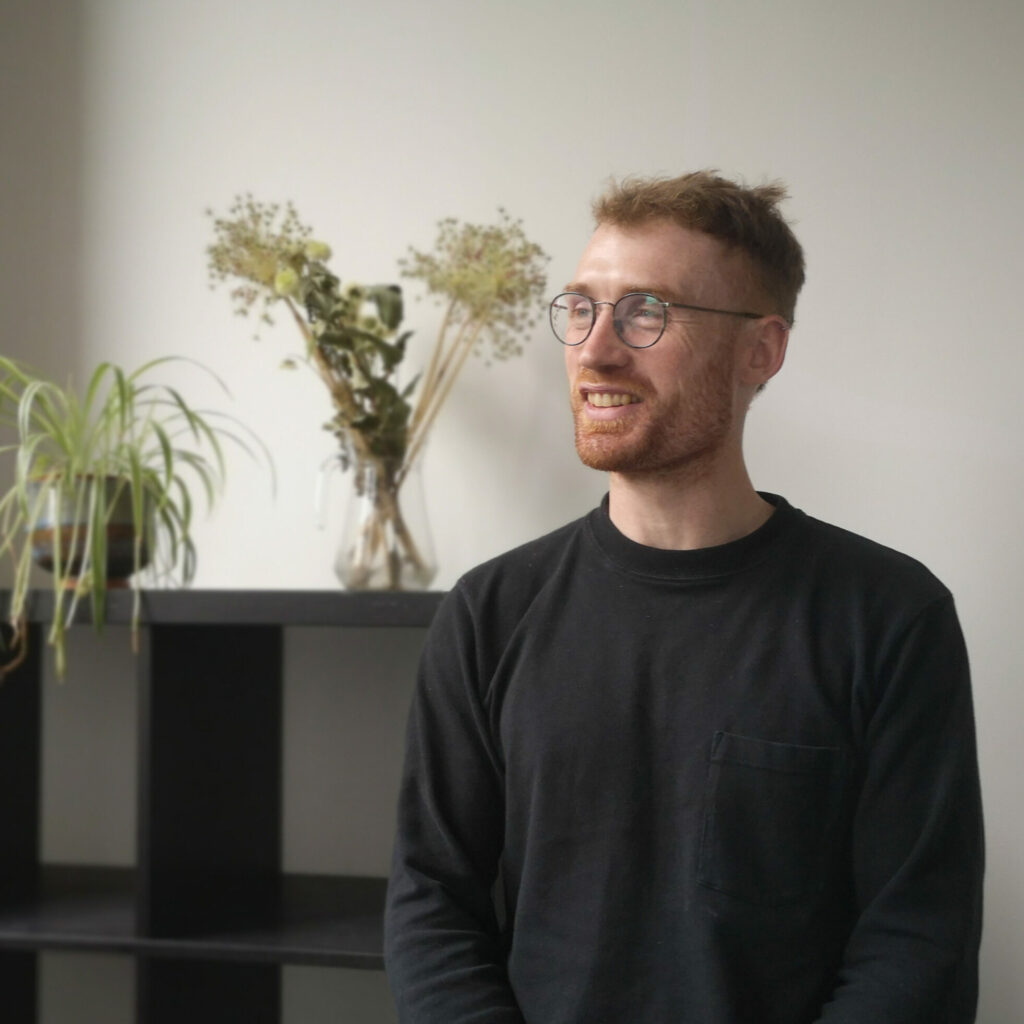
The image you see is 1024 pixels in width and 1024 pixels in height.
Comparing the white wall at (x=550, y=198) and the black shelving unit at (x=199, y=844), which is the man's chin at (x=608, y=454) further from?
the white wall at (x=550, y=198)

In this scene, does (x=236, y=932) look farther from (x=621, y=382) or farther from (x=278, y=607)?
(x=621, y=382)

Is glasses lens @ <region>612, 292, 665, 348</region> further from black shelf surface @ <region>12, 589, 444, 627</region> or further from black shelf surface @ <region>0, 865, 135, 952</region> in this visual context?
black shelf surface @ <region>0, 865, 135, 952</region>

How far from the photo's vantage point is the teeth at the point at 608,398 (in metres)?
1.39

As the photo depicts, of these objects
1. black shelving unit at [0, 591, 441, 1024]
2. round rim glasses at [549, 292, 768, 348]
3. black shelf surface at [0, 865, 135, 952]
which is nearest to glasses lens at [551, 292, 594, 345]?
round rim glasses at [549, 292, 768, 348]

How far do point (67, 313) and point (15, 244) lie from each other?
0.51 feet

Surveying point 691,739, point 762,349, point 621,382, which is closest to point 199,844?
point 691,739

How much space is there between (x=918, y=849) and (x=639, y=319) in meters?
0.62

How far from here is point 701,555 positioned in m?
1.42

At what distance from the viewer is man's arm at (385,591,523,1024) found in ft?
4.52

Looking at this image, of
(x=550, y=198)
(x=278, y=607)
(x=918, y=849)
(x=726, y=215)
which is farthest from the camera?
(x=550, y=198)

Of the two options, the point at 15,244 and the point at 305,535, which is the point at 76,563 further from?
the point at 15,244

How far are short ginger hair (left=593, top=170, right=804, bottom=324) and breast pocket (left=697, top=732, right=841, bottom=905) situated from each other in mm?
500

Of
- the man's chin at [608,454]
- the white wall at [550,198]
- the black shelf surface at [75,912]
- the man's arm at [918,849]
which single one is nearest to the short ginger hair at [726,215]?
the man's chin at [608,454]

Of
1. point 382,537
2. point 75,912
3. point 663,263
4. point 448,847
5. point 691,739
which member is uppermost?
point 663,263
